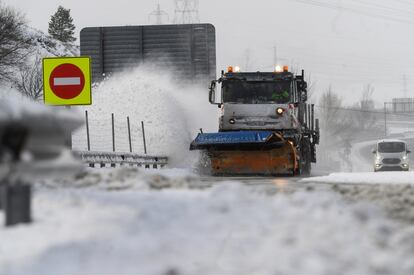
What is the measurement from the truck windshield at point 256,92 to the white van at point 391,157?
46.5 feet

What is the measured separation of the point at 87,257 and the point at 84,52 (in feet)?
85.3

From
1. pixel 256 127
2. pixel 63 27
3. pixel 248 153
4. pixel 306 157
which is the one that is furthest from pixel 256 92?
pixel 63 27

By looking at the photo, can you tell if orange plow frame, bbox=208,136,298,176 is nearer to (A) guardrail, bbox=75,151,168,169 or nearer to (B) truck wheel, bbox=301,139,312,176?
(B) truck wheel, bbox=301,139,312,176

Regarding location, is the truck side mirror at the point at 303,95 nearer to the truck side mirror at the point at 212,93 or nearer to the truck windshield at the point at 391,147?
the truck side mirror at the point at 212,93

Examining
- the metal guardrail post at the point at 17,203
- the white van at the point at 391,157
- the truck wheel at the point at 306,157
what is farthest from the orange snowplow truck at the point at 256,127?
the metal guardrail post at the point at 17,203

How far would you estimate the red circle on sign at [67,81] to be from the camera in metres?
14.0

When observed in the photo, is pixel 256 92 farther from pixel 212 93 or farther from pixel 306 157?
pixel 306 157

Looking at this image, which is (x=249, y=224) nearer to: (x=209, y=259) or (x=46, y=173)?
(x=209, y=259)

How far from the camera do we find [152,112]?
3453 cm

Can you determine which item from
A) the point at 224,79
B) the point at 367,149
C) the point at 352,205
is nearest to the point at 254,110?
the point at 224,79

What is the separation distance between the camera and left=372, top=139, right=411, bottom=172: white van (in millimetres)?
34062

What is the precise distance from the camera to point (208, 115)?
3334 cm

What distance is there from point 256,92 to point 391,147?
51.1 feet

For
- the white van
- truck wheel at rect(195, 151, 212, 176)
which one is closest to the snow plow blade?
truck wheel at rect(195, 151, 212, 176)
